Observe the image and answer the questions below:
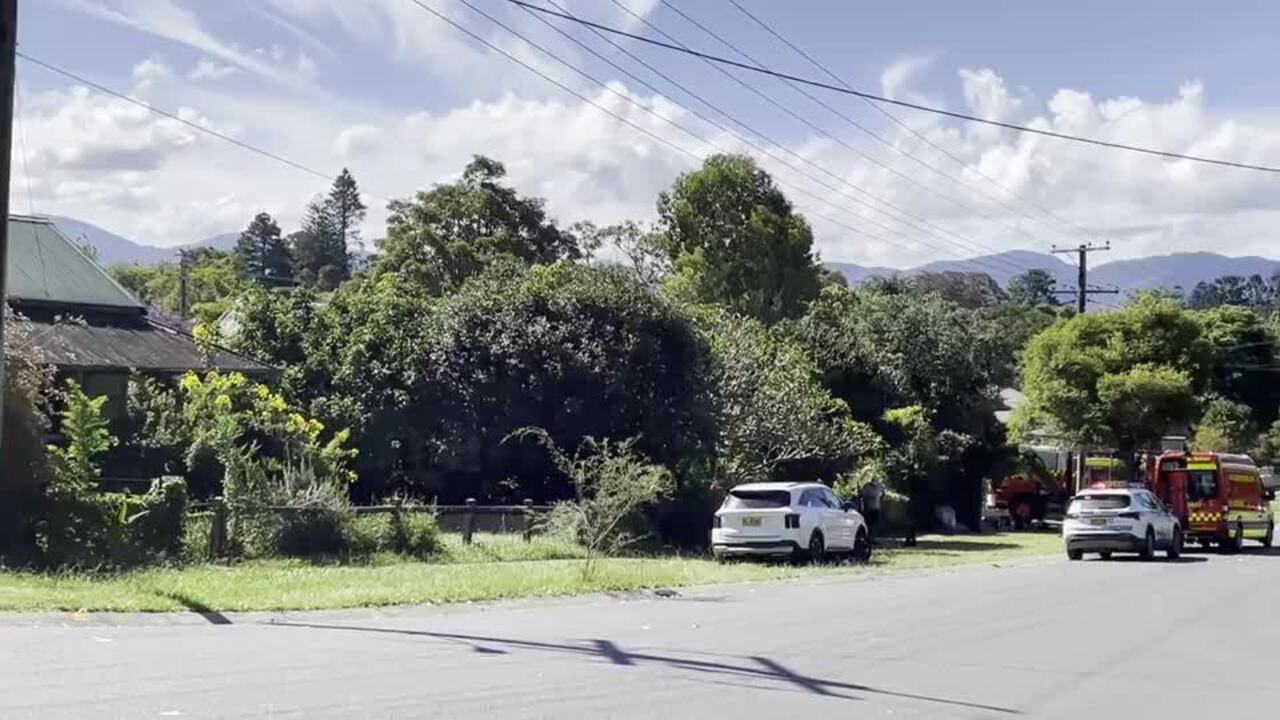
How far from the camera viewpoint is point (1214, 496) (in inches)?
1512

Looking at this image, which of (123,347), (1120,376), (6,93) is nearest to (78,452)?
(6,93)

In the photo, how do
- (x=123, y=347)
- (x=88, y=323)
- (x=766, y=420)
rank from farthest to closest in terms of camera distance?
(x=766, y=420) → (x=88, y=323) → (x=123, y=347)

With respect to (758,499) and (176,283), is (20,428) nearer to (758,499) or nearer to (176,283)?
(758,499)

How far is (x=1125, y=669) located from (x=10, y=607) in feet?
38.1

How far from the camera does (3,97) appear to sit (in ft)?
46.9

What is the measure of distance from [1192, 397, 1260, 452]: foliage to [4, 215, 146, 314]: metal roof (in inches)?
2041

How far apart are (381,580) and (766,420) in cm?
1677

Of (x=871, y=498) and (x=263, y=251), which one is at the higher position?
(x=263, y=251)

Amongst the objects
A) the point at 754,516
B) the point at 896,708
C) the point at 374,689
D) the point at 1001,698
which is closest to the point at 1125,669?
the point at 1001,698

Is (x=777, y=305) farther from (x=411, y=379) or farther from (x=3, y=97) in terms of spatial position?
(x=3, y=97)

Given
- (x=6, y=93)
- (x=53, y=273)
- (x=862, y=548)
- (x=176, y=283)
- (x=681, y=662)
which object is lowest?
(x=681, y=662)

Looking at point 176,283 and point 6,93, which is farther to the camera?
point 176,283

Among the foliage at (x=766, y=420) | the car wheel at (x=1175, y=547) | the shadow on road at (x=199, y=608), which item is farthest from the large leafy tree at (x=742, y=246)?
the shadow on road at (x=199, y=608)

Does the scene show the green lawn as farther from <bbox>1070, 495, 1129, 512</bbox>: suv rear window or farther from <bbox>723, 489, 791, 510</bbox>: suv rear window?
<bbox>1070, 495, 1129, 512</bbox>: suv rear window
